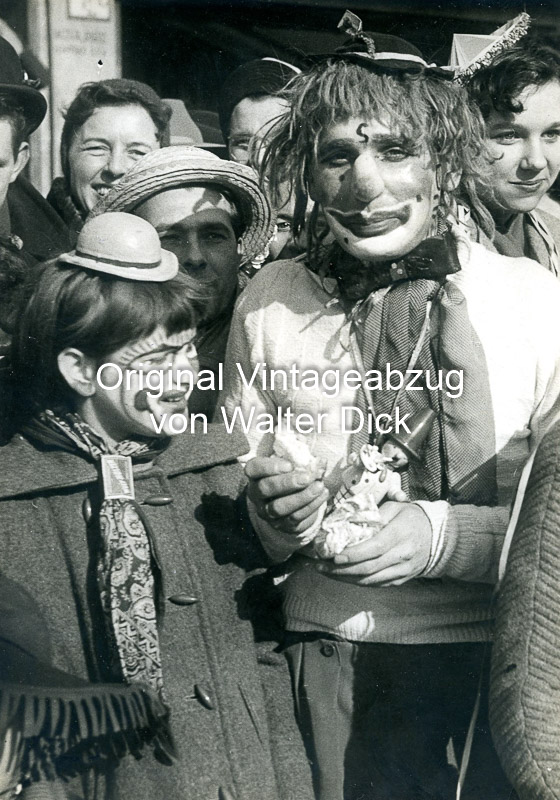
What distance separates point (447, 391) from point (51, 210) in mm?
1000

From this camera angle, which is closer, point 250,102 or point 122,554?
point 122,554

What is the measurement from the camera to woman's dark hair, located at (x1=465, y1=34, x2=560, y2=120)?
227 cm

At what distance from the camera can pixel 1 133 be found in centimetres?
217

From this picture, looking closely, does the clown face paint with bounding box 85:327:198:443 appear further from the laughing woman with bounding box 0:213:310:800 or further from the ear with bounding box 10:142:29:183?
the ear with bounding box 10:142:29:183

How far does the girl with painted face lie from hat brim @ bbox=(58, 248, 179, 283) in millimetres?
803

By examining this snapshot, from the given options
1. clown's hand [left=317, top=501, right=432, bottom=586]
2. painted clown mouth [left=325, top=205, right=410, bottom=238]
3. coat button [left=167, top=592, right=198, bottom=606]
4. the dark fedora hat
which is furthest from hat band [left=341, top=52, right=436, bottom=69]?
coat button [left=167, top=592, right=198, bottom=606]

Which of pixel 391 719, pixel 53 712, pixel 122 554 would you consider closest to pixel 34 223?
pixel 122 554

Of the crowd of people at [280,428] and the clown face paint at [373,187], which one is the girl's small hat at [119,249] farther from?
the clown face paint at [373,187]

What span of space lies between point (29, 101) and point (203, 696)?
1352 millimetres

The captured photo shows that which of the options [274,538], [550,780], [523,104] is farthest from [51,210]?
[550,780]

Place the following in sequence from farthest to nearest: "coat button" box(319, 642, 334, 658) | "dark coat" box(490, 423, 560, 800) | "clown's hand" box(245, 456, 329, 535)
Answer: "coat button" box(319, 642, 334, 658) < "clown's hand" box(245, 456, 329, 535) < "dark coat" box(490, 423, 560, 800)

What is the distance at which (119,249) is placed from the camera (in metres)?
1.97

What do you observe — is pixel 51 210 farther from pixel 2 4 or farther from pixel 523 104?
pixel 523 104

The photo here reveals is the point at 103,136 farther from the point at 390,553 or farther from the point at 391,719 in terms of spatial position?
the point at 391,719
